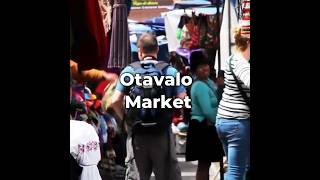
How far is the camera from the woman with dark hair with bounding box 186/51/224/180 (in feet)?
17.8

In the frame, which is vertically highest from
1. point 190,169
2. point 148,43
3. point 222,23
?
point 222,23

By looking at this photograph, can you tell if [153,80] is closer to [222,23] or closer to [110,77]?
[110,77]

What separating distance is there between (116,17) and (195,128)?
1006mm

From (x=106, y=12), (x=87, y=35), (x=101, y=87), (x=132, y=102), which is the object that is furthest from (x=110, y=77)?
(x=106, y=12)

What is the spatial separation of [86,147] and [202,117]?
89 centimetres

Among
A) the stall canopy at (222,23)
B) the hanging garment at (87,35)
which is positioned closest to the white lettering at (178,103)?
the stall canopy at (222,23)

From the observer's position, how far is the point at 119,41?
5.45 metres

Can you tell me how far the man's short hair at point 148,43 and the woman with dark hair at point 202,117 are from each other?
29 centimetres

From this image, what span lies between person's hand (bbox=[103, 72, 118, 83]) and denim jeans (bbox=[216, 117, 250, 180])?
82 cm

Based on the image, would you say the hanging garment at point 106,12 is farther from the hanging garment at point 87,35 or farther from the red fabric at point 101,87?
the red fabric at point 101,87

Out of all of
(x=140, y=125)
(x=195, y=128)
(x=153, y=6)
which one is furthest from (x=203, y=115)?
(x=153, y=6)

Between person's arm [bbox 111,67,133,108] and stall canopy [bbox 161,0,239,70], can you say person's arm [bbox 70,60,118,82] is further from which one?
stall canopy [bbox 161,0,239,70]

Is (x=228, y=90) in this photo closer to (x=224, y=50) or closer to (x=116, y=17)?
(x=224, y=50)

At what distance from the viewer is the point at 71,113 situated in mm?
5465
